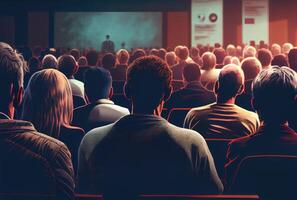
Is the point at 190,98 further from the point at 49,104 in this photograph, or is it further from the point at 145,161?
the point at 145,161

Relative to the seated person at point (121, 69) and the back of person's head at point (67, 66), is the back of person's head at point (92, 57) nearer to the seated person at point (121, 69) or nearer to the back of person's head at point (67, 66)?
the seated person at point (121, 69)

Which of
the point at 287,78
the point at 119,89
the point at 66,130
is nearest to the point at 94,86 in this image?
the point at 66,130

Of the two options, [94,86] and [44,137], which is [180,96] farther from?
[44,137]

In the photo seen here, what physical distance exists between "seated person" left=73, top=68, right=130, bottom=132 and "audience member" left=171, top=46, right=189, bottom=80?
6.28 meters

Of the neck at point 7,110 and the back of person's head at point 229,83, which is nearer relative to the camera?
the neck at point 7,110

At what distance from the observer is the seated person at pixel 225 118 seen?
14.4ft

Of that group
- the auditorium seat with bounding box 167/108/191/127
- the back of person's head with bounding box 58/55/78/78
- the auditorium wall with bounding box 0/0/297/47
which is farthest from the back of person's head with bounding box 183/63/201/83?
the auditorium wall with bounding box 0/0/297/47

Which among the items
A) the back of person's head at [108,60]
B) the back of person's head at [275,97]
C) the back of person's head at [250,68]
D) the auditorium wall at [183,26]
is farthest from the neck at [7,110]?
the auditorium wall at [183,26]

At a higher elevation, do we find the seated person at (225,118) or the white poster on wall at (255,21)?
the white poster on wall at (255,21)

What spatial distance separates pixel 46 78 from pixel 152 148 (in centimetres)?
108

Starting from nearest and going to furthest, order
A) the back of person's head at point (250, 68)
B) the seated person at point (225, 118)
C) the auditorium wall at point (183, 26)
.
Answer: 1. the seated person at point (225, 118)
2. the back of person's head at point (250, 68)
3. the auditorium wall at point (183, 26)

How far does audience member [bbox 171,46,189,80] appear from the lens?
37.3ft

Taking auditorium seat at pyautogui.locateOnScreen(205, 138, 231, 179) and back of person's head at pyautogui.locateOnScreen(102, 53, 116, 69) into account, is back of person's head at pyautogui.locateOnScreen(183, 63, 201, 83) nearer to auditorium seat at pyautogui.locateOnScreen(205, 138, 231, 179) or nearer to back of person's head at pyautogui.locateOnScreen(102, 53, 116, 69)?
auditorium seat at pyautogui.locateOnScreen(205, 138, 231, 179)

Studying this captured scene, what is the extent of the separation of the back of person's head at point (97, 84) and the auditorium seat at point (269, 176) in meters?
2.29
